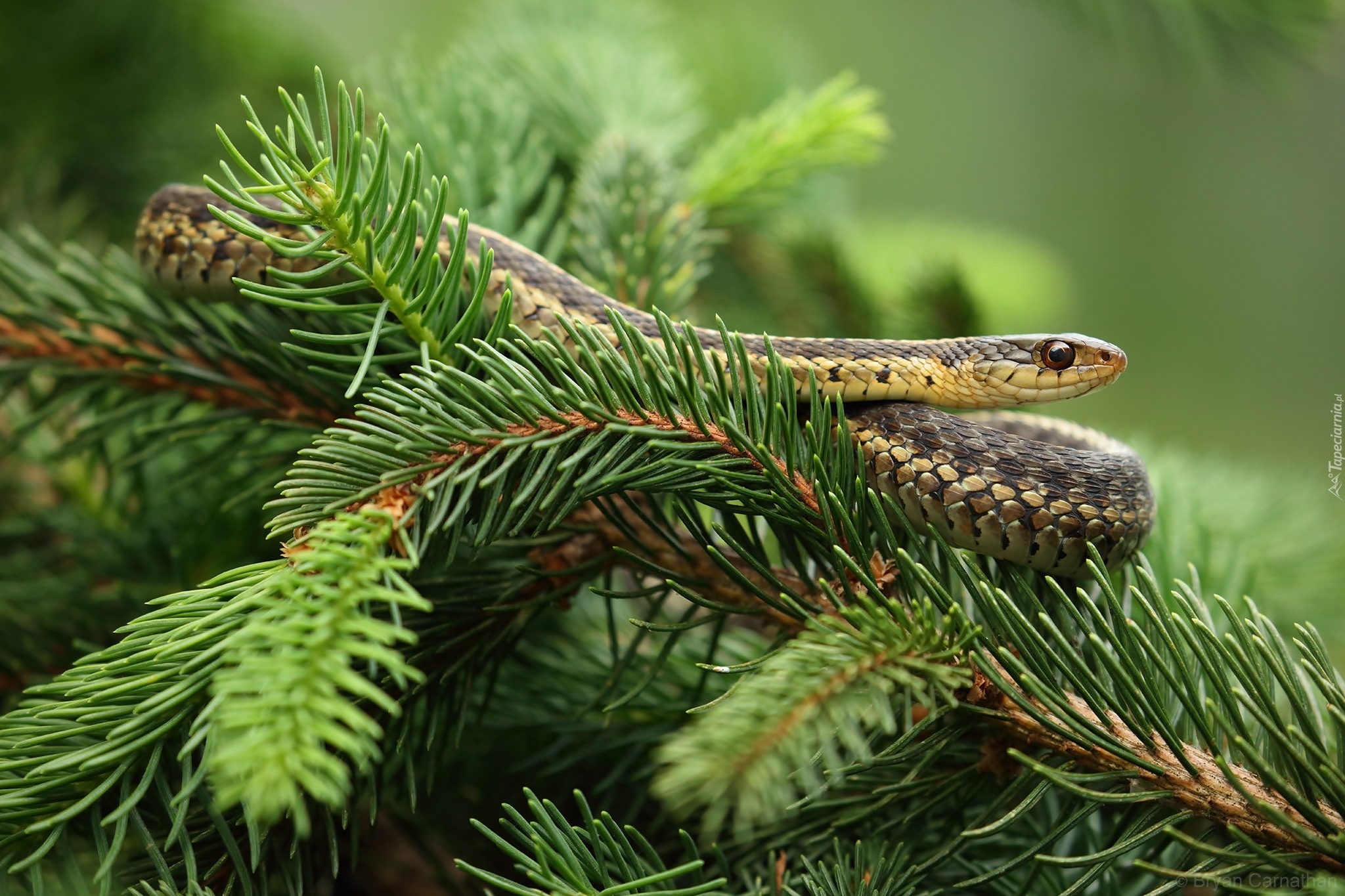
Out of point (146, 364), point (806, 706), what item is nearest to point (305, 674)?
point (806, 706)

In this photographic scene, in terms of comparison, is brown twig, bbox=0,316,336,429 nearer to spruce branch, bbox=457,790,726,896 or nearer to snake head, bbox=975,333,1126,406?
spruce branch, bbox=457,790,726,896

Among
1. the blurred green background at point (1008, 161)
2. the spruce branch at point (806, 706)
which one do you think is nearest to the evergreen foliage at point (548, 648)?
the spruce branch at point (806, 706)

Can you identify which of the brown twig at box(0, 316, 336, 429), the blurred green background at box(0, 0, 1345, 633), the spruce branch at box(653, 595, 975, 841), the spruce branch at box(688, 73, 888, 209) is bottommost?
the spruce branch at box(653, 595, 975, 841)

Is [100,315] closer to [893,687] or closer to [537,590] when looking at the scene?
[537,590]

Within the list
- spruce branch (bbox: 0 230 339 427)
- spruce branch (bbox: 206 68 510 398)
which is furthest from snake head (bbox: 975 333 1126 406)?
spruce branch (bbox: 0 230 339 427)

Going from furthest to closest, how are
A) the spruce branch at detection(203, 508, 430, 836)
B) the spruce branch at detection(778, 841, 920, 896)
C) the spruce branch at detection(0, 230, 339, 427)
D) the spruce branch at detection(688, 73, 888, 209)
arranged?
the spruce branch at detection(688, 73, 888, 209) < the spruce branch at detection(0, 230, 339, 427) < the spruce branch at detection(778, 841, 920, 896) < the spruce branch at detection(203, 508, 430, 836)

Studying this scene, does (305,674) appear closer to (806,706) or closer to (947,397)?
(806,706)

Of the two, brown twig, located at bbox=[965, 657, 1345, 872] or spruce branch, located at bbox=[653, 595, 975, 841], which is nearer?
spruce branch, located at bbox=[653, 595, 975, 841]
